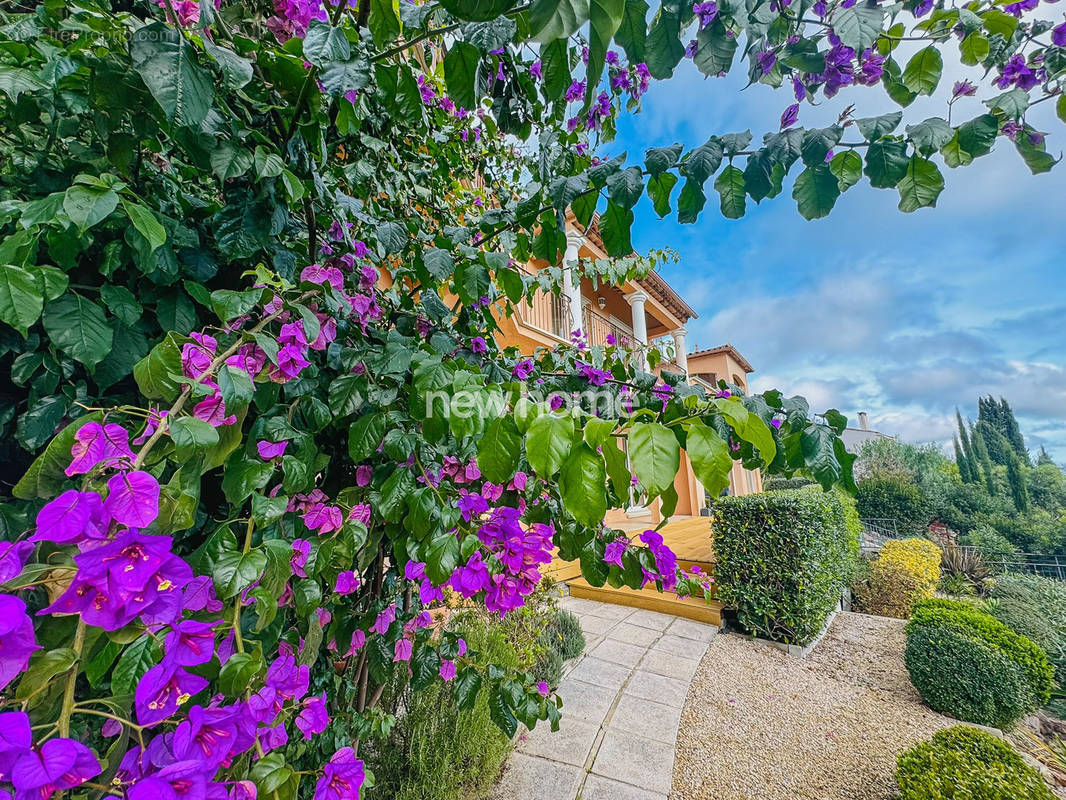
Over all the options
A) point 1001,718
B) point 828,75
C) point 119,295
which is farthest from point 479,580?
point 1001,718

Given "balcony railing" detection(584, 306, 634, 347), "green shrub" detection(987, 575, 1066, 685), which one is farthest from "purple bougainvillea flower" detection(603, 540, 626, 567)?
"balcony railing" detection(584, 306, 634, 347)

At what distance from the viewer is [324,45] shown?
73 cm

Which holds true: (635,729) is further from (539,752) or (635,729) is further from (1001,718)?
(1001,718)

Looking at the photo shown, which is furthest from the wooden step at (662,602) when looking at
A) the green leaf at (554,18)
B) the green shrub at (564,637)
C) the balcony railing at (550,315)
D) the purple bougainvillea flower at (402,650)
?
the green leaf at (554,18)

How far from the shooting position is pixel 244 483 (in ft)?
2.35

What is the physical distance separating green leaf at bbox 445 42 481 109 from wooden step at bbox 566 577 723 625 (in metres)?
4.48

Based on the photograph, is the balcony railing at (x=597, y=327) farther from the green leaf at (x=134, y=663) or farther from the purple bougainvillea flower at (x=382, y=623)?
the green leaf at (x=134, y=663)

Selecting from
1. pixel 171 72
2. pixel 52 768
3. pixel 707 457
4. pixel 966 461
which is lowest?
pixel 52 768

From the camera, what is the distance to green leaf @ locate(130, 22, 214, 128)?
59 centimetres

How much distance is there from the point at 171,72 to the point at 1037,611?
7.73m

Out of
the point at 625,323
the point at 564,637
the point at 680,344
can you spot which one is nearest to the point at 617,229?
the point at 564,637

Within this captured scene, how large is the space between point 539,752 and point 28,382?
8.98ft

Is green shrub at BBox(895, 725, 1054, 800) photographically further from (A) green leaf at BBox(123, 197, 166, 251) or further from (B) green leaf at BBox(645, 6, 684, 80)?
(A) green leaf at BBox(123, 197, 166, 251)

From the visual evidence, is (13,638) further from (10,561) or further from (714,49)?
(714,49)
